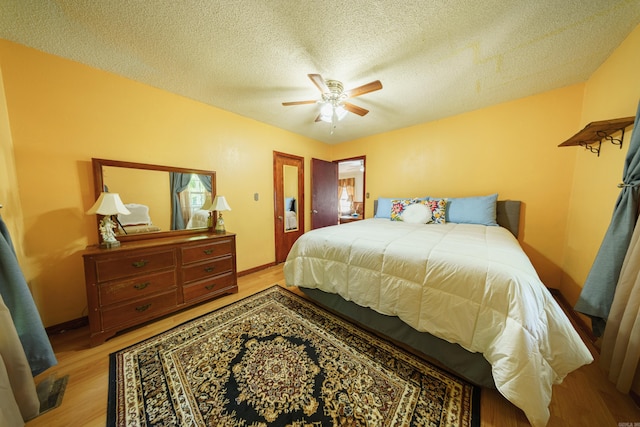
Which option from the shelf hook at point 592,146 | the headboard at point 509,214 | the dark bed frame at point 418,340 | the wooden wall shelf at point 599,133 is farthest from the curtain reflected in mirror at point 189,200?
the shelf hook at point 592,146

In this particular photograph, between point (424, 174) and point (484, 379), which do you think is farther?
point (424, 174)

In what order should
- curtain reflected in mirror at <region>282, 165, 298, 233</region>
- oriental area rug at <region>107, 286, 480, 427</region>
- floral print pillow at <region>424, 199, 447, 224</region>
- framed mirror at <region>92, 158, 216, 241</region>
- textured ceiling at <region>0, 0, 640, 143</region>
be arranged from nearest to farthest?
oriental area rug at <region>107, 286, 480, 427</region>
textured ceiling at <region>0, 0, 640, 143</region>
framed mirror at <region>92, 158, 216, 241</region>
floral print pillow at <region>424, 199, 447, 224</region>
curtain reflected in mirror at <region>282, 165, 298, 233</region>

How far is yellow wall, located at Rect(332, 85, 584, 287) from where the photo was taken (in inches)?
86.3

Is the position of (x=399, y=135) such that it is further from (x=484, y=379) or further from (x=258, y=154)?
(x=484, y=379)

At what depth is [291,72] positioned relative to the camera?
6.01 feet

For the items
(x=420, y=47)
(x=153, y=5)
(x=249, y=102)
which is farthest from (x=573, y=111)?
(x=153, y=5)

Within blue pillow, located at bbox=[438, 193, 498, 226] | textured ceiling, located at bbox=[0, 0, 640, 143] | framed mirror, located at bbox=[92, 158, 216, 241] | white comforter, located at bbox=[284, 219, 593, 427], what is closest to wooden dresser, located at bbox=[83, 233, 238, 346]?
framed mirror, located at bbox=[92, 158, 216, 241]

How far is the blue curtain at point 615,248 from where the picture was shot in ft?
3.99

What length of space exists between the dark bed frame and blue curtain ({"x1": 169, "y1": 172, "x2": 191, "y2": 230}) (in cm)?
162

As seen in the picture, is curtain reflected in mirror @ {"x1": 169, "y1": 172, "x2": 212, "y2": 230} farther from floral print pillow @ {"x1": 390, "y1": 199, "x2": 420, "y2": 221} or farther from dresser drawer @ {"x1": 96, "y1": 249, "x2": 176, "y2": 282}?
floral print pillow @ {"x1": 390, "y1": 199, "x2": 420, "y2": 221}

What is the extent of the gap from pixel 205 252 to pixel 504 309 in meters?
2.47

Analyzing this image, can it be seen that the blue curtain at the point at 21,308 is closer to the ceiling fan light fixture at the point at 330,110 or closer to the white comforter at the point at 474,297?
the white comforter at the point at 474,297

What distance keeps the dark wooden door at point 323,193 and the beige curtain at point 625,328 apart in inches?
130

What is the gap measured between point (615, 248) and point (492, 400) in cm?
127
